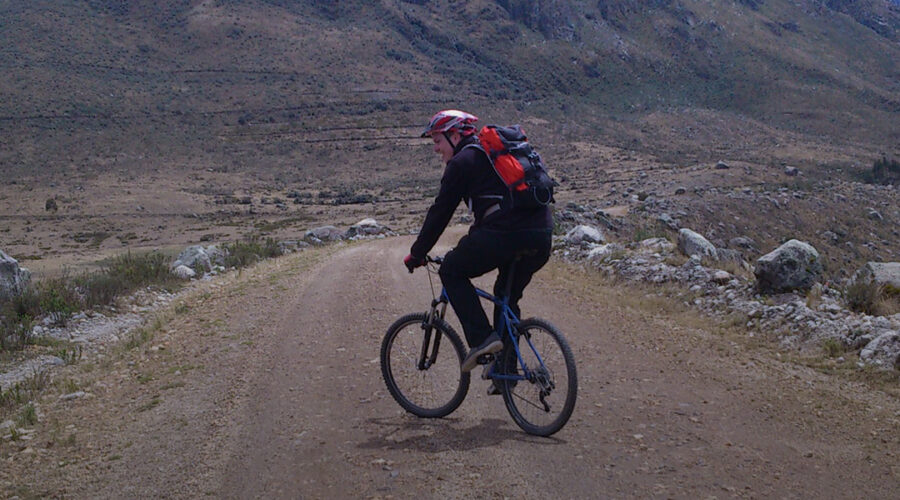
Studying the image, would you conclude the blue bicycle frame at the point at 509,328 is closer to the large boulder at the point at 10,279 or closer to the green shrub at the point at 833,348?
the green shrub at the point at 833,348

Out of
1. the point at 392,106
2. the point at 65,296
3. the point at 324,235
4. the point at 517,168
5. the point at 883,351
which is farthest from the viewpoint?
the point at 392,106

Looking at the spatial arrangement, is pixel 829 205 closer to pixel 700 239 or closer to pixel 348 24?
pixel 700 239

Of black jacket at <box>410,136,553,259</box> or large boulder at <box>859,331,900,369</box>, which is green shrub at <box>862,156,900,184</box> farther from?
black jacket at <box>410,136,553,259</box>

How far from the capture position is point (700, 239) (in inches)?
490

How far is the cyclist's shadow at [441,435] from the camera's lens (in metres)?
4.98

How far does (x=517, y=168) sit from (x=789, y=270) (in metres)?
5.86

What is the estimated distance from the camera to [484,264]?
16.4 feet

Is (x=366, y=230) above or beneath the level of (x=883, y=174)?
beneath

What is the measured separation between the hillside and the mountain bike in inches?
728

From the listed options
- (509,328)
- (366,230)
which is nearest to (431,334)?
(509,328)

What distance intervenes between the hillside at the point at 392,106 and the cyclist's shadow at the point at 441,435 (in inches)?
738

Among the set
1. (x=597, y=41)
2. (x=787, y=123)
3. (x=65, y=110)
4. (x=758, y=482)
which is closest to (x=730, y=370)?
(x=758, y=482)

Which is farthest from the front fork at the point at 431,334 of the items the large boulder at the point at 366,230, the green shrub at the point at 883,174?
the green shrub at the point at 883,174

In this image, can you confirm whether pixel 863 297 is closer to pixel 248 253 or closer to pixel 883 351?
pixel 883 351
